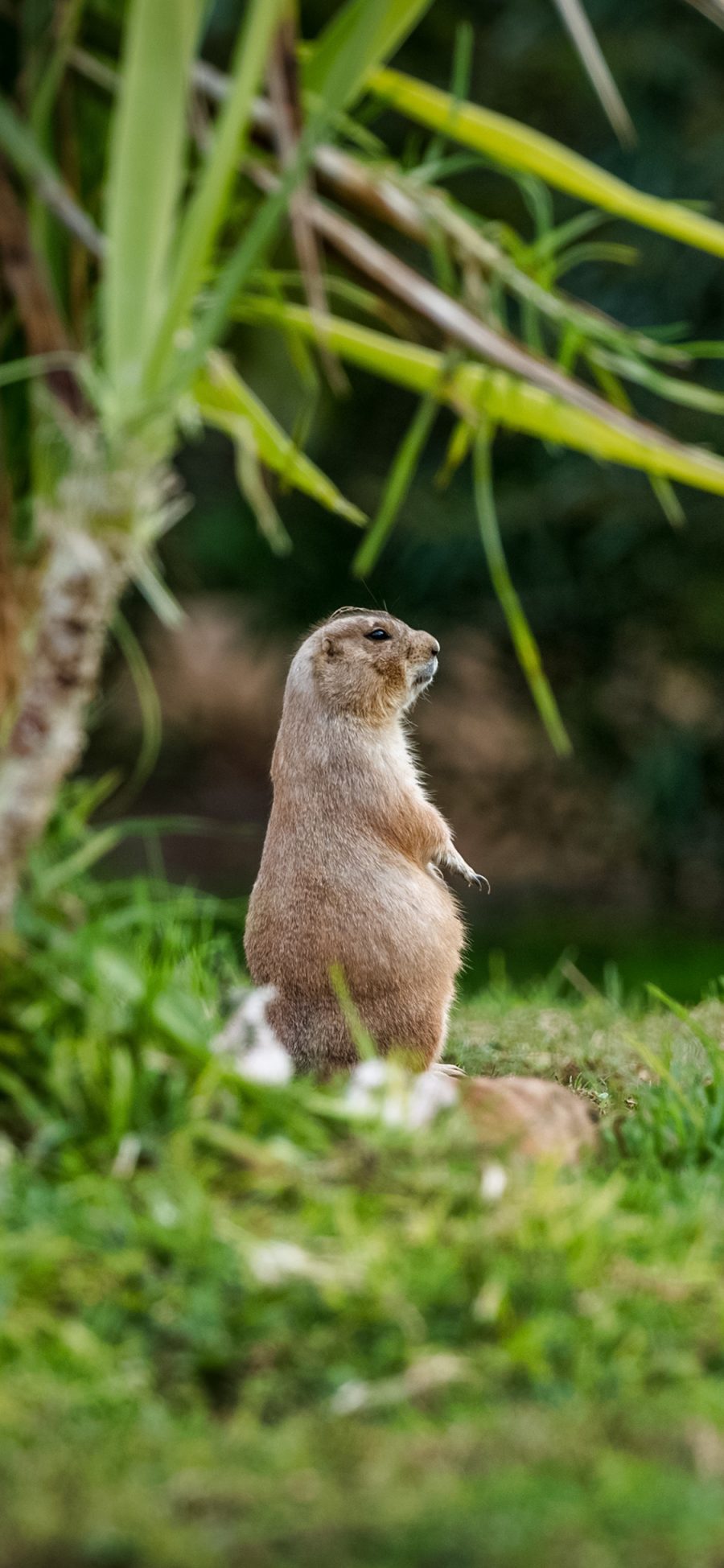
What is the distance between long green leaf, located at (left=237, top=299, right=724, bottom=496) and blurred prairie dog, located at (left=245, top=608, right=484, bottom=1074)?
580mm

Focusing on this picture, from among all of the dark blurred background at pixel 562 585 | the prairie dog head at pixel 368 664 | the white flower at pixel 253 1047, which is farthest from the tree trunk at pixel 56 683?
the dark blurred background at pixel 562 585

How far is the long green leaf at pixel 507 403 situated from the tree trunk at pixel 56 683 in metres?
1.02

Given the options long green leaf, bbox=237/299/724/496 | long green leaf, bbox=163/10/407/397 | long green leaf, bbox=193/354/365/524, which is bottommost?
long green leaf, bbox=193/354/365/524

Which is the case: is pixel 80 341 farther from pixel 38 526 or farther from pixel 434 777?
pixel 434 777

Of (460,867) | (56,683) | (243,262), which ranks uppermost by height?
(243,262)

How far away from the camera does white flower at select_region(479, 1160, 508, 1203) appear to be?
7.02 ft

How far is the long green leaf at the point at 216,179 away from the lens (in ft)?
6.95

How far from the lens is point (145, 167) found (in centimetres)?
237

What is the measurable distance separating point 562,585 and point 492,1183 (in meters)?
6.66

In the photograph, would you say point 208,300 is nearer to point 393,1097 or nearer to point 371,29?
point 371,29

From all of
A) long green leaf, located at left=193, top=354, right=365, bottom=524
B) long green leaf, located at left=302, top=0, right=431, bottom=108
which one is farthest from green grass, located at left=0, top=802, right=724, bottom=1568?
long green leaf, located at left=302, top=0, right=431, bottom=108

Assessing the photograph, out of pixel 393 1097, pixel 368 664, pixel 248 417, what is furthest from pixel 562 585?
pixel 393 1097

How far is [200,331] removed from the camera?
216 cm

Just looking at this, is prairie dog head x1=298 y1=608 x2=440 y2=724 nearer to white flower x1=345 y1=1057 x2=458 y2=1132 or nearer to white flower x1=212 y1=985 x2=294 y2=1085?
white flower x1=212 y1=985 x2=294 y2=1085
